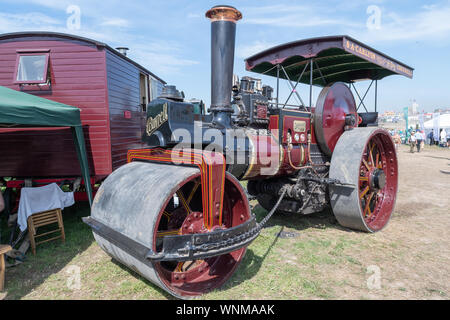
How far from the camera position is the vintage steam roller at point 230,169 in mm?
2305

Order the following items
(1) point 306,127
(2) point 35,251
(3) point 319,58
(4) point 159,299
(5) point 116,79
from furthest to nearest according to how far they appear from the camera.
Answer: (5) point 116,79 → (3) point 319,58 → (1) point 306,127 → (2) point 35,251 → (4) point 159,299

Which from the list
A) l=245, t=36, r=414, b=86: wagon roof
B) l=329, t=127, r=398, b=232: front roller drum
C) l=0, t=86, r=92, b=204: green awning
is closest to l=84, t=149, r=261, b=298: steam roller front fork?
l=0, t=86, r=92, b=204: green awning

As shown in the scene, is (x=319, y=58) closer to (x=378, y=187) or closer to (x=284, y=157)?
(x=284, y=157)

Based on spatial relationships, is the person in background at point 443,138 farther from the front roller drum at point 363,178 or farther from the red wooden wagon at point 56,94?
the red wooden wagon at point 56,94

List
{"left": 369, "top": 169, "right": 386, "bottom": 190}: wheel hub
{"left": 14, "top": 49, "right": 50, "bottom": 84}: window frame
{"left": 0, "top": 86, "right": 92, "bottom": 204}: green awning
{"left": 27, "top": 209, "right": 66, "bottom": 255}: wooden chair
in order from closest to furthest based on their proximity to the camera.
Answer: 1. {"left": 0, "top": 86, "right": 92, "bottom": 204}: green awning
2. {"left": 27, "top": 209, "right": 66, "bottom": 255}: wooden chair
3. {"left": 369, "top": 169, "right": 386, "bottom": 190}: wheel hub
4. {"left": 14, "top": 49, "right": 50, "bottom": 84}: window frame

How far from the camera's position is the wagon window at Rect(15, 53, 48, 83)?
460cm

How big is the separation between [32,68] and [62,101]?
0.63 metres

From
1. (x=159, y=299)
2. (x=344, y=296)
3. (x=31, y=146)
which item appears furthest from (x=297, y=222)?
(x=31, y=146)

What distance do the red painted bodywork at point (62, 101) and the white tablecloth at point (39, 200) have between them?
48 centimetres

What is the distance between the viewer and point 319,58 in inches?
175

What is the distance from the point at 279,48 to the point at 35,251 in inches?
160

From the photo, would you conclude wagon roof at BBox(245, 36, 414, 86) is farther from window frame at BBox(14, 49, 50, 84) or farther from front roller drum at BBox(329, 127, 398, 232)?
window frame at BBox(14, 49, 50, 84)

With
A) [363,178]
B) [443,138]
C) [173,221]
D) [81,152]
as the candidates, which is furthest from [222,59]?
[443,138]

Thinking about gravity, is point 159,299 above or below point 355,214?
below
